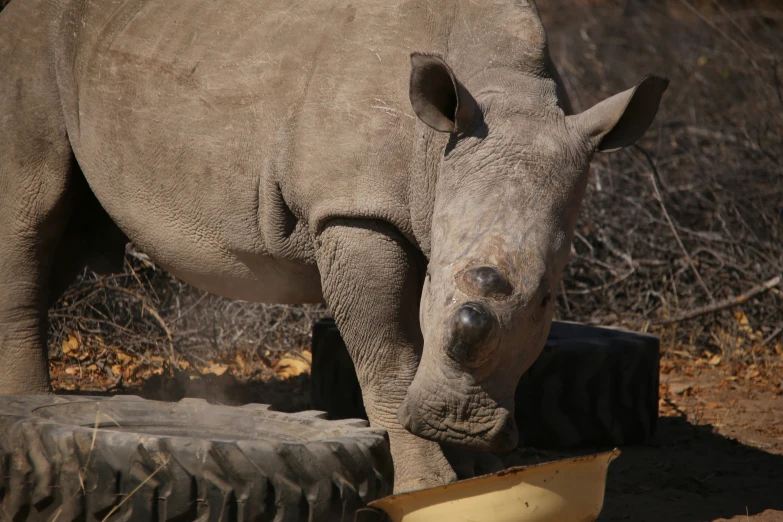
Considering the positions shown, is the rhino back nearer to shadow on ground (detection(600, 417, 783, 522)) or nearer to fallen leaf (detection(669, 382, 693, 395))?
shadow on ground (detection(600, 417, 783, 522))

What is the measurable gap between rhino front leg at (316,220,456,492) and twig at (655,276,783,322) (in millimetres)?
3304

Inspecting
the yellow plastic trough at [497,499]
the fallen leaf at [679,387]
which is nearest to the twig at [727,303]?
the fallen leaf at [679,387]

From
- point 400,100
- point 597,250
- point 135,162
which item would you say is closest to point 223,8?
point 135,162

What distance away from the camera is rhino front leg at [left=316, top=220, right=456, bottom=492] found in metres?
3.32

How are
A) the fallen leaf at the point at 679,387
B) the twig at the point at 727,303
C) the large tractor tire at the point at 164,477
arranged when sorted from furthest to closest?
the twig at the point at 727,303 < the fallen leaf at the point at 679,387 < the large tractor tire at the point at 164,477

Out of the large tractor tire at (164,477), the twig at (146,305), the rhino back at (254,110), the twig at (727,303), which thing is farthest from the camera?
the twig at (727,303)

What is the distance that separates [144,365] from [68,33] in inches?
88.5

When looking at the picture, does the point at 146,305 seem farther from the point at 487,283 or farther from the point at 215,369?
the point at 487,283

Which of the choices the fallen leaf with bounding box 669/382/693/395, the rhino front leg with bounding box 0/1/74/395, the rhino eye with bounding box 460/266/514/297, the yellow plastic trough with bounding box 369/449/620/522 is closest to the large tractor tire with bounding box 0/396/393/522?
the yellow plastic trough with bounding box 369/449/620/522

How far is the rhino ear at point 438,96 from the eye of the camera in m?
2.93

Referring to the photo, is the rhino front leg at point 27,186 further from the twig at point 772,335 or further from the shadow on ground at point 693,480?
the twig at point 772,335

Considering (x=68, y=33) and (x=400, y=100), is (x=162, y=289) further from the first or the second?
(x=400, y=100)

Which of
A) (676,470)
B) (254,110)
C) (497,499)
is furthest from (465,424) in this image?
(676,470)

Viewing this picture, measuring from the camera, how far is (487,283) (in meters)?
2.62
